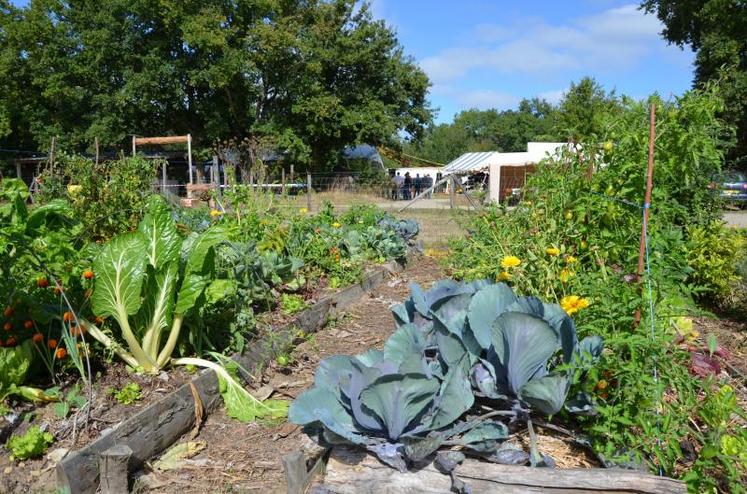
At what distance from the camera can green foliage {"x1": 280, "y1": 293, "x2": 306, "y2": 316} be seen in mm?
4793

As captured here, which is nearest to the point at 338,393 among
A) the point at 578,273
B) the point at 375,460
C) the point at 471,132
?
the point at 375,460

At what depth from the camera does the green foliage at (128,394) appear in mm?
2992

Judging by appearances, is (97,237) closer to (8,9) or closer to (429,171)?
(8,9)

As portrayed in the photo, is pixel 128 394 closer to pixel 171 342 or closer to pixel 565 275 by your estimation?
pixel 171 342

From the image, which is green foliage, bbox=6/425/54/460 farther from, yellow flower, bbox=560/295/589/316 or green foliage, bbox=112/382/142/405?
yellow flower, bbox=560/295/589/316

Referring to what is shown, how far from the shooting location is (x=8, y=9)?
30.8 meters

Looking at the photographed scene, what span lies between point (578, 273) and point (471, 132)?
344 feet

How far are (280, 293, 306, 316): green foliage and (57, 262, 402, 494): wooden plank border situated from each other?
0.25 meters

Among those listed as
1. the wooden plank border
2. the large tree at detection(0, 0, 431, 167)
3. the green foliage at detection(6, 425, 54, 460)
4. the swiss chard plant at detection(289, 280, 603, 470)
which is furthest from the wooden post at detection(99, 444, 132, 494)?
the large tree at detection(0, 0, 431, 167)

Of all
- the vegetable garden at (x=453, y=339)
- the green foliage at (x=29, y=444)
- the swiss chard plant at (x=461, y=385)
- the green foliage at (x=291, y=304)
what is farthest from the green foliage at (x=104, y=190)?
the swiss chard plant at (x=461, y=385)

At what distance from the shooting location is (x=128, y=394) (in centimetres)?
302

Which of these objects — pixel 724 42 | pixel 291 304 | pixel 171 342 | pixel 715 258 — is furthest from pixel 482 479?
pixel 724 42

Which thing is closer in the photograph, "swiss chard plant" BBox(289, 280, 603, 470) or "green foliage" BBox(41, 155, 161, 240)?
"swiss chard plant" BBox(289, 280, 603, 470)

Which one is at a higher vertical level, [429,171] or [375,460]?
[429,171]
